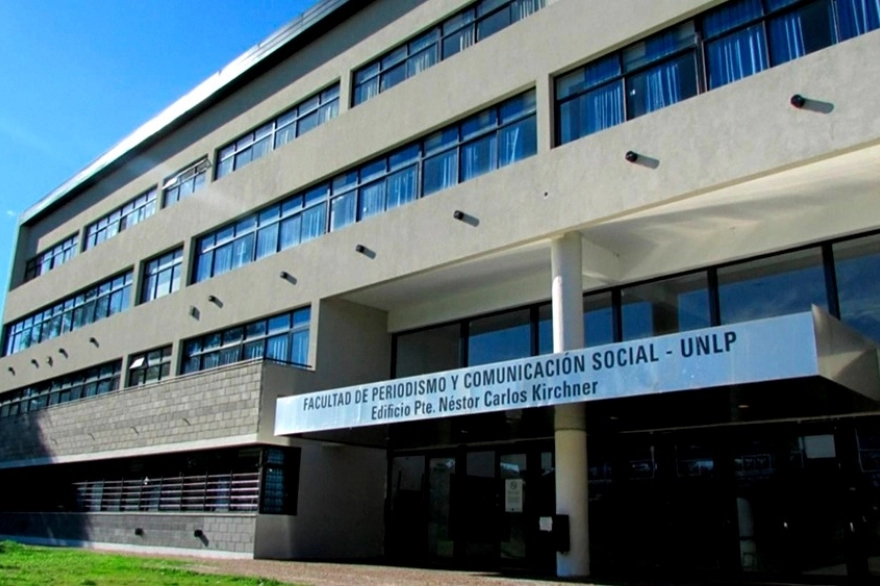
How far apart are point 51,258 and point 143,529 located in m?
17.6

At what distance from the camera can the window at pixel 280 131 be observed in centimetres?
2141

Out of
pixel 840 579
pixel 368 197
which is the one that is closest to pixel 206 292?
pixel 368 197

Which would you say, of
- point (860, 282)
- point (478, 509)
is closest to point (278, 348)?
point (478, 509)

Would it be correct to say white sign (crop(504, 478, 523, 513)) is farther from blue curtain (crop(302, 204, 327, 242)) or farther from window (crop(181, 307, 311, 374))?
blue curtain (crop(302, 204, 327, 242))

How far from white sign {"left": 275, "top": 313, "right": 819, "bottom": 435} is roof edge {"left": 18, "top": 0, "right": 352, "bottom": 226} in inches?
427

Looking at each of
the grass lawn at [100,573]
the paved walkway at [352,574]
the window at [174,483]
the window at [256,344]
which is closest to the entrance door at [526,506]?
the paved walkway at [352,574]

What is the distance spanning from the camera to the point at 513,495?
1664 cm

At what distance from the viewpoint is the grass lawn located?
11023 millimetres

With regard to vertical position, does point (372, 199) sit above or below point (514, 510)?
above

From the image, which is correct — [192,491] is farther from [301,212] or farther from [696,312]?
[696,312]

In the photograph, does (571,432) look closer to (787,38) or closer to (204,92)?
(787,38)

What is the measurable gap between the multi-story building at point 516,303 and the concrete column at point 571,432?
5 centimetres

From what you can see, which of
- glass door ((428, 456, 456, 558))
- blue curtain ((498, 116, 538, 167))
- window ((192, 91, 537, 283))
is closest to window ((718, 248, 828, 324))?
blue curtain ((498, 116, 538, 167))

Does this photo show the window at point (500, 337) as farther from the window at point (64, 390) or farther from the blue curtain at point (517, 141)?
the window at point (64, 390)
